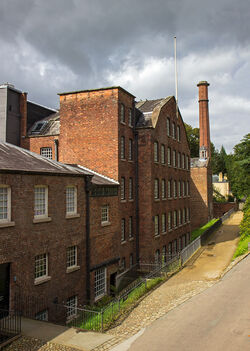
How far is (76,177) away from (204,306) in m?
9.42

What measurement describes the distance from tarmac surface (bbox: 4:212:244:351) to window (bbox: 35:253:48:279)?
2.84m

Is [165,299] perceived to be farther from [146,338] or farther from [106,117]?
[106,117]

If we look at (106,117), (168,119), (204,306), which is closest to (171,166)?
(168,119)

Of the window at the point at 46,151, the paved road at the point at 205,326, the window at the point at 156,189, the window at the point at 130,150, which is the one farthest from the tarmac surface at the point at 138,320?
the window at the point at 46,151

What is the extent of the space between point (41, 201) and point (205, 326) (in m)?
9.36

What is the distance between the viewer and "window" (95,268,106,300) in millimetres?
20425

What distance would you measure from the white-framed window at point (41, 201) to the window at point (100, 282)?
6.22 meters

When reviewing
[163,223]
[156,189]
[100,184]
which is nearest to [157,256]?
[163,223]

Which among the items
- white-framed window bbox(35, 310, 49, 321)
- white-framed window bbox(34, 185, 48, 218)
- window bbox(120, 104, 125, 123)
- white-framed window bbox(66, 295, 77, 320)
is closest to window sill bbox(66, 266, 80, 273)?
white-framed window bbox(66, 295, 77, 320)

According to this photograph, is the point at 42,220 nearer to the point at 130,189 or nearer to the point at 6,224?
the point at 6,224

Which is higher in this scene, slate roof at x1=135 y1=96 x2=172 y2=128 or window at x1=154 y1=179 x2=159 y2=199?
slate roof at x1=135 y1=96 x2=172 y2=128

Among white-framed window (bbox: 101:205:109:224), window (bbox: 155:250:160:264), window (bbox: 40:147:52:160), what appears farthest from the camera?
window (bbox: 155:250:160:264)

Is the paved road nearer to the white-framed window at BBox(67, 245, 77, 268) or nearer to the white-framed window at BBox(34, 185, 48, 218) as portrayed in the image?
the white-framed window at BBox(67, 245, 77, 268)

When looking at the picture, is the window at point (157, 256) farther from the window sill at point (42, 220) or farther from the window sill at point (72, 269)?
the window sill at point (42, 220)
